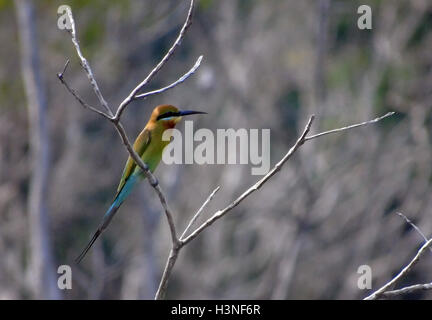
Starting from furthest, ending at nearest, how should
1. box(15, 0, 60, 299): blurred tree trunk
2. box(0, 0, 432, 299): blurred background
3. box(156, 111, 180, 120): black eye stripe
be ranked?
box(0, 0, 432, 299): blurred background → box(15, 0, 60, 299): blurred tree trunk → box(156, 111, 180, 120): black eye stripe

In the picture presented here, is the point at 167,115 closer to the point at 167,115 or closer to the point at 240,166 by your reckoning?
the point at 167,115

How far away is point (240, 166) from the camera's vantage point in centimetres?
1090

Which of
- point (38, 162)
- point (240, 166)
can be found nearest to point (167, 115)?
point (38, 162)

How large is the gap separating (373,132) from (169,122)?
5.20 meters

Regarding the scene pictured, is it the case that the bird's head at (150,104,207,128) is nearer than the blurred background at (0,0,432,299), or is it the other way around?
the bird's head at (150,104,207,128)

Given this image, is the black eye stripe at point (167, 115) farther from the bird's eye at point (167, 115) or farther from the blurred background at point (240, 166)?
the blurred background at point (240, 166)

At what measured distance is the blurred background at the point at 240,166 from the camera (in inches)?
375

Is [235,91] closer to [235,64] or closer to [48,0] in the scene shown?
[235,64]

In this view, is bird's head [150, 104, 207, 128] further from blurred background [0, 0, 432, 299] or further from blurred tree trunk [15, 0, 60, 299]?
blurred background [0, 0, 432, 299]

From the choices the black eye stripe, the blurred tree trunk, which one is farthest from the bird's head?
the blurred tree trunk

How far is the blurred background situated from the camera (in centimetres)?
952

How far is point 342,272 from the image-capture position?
10.3 metres
